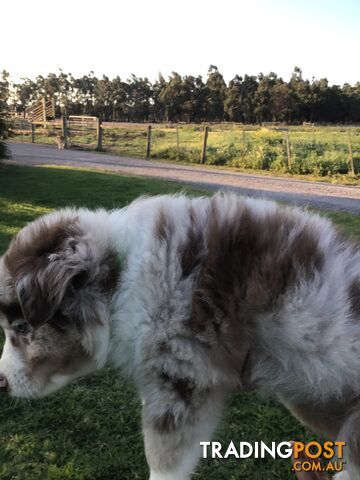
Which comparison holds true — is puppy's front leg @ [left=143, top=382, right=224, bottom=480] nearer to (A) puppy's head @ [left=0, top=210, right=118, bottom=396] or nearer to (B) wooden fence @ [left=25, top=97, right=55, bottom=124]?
(A) puppy's head @ [left=0, top=210, right=118, bottom=396]

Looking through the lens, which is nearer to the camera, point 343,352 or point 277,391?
point 343,352

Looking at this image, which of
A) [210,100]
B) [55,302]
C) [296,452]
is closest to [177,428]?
[55,302]

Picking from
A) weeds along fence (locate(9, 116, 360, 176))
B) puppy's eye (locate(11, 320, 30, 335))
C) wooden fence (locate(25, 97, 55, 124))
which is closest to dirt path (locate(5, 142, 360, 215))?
weeds along fence (locate(9, 116, 360, 176))

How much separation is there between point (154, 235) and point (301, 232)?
74cm

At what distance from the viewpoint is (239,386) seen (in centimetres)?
232

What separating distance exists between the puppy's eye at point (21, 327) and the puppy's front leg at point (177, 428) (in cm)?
75

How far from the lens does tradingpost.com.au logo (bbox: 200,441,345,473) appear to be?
255cm

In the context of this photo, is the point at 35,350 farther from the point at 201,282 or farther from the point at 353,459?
the point at 353,459

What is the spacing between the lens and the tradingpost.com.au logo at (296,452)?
255 centimetres

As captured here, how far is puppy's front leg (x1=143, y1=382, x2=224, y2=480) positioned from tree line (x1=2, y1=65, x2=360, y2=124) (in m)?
81.9

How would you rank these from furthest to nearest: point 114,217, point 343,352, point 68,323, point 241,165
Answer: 1. point 241,165
2. point 114,217
3. point 68,323
4. point 343,352

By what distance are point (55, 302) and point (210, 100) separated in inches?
3372

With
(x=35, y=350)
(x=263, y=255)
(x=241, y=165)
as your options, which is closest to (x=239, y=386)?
(x=263, y=255)

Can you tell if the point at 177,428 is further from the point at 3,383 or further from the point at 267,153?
the point at 267,153
